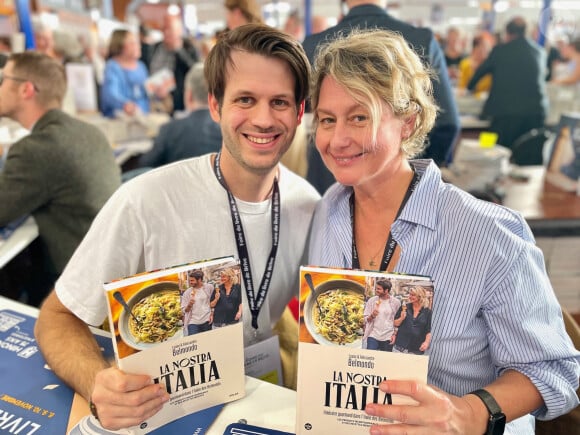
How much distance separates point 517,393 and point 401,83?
0.79 metres

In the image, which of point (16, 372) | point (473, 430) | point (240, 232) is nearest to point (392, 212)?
point (240, 232)

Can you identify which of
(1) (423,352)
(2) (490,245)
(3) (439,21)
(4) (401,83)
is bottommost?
(1) (423,352)

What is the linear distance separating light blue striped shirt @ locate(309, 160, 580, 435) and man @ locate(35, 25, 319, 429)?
455 millimetres

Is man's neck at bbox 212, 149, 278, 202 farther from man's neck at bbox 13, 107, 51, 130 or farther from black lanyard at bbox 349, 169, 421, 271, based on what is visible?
man's neck at bbox 13, 107, 51, 130

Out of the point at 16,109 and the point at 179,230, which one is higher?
the point at 16,109

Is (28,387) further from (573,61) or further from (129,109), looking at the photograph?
(573,61)

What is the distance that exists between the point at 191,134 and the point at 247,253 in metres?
2.10

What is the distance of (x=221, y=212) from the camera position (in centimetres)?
146

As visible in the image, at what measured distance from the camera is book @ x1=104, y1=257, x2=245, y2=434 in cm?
93

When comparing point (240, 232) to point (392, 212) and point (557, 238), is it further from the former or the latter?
point (557, 238)

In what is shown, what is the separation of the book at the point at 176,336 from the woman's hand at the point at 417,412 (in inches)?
13.3

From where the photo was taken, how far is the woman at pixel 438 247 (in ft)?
3.67

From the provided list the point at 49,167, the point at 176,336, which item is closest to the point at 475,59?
the point at 49,167

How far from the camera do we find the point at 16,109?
8.77 feet
